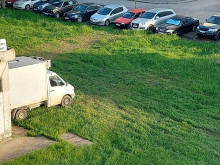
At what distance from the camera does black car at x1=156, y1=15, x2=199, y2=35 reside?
30531 millimetres

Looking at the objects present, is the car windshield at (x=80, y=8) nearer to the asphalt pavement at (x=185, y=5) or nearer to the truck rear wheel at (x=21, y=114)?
the asphalt pavement at (x=185, y=5)

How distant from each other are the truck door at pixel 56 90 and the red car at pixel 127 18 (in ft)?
50.8

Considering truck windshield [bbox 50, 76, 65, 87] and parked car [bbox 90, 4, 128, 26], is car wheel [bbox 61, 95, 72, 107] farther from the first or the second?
parked car [bbox 90, 4, 128, 26]

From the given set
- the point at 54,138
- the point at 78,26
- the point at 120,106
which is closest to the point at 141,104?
the point at 120,106

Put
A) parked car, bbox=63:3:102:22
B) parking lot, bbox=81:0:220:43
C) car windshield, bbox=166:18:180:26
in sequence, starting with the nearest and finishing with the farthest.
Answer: car windshield, bbox=166:18:180:26 → parked car, bbox=63:3:102:22 → parking lot, bbox=81:0:220:43

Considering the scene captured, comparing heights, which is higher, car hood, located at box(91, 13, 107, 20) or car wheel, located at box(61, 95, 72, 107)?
car hood, located at box(91, 13, 107, 20)

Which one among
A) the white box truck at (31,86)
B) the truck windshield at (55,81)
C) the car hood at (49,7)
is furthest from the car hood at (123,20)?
the white box truck at (31,86)

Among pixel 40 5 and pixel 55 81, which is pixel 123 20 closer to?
pixel 40 5

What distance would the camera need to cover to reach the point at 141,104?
1848cm

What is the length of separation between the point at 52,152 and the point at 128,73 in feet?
33.0

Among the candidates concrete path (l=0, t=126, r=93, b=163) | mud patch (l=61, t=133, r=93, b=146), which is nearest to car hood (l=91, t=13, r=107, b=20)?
concrete path (l=0, t=126, r=93, b=163)

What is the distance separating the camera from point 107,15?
34.0 meters

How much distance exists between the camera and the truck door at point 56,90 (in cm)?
1745

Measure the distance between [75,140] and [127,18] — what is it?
1973cm
